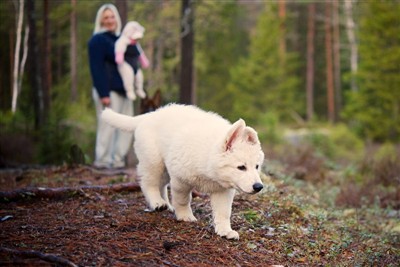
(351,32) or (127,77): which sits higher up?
(351,32)

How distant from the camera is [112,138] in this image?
10922 mm

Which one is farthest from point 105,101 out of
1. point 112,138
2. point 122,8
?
point 122,8

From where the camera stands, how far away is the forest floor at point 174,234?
476 cm

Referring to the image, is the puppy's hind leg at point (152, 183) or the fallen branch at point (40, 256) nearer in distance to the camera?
the fallen branch at point (40, 256)

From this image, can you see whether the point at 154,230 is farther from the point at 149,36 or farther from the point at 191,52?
the point at 149,36

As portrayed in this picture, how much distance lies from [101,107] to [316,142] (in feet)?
41.6

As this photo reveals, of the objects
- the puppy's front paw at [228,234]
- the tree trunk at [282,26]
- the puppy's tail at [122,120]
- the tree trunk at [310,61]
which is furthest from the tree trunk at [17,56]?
the tree trunk at [310,61]

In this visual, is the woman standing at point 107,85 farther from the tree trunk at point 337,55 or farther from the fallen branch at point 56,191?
the tree trunk at point 337,55

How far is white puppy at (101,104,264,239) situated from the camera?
5.31 meters

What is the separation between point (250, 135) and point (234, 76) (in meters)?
32.2

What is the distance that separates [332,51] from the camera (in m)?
44.2

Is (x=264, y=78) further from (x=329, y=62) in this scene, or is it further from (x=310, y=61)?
(x=329, y=62)

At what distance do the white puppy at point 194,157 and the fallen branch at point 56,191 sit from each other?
124cm

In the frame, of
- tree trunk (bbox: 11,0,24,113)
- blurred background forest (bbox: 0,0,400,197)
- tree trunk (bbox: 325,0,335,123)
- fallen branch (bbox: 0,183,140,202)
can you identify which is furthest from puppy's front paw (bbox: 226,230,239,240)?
tree trunk (bbox: 325,0,335,123)
